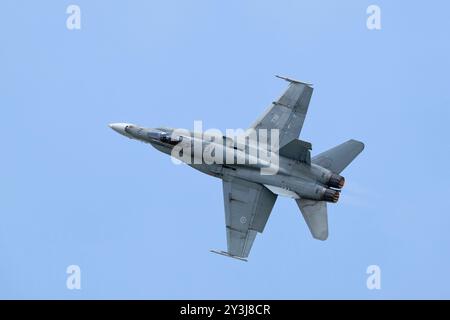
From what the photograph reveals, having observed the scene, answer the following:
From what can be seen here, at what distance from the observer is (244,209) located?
4159 cm

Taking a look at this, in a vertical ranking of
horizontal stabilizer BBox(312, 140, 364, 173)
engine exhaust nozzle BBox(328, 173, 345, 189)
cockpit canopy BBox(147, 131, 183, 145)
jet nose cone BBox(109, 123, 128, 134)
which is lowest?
engine exhaust nozzle BBox(328, 173, 345, 189)

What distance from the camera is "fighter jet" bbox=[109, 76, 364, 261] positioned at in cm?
4069

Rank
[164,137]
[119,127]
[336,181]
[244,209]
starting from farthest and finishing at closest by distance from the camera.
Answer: [119,127]
[164,137]
[244,209]
[336,181]

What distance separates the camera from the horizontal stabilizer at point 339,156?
41.1m

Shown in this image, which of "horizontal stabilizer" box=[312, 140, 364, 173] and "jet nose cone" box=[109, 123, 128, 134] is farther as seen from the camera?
"jet nose cone" box=[109, 123, 128, 134]

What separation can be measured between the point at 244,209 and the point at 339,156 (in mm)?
4590

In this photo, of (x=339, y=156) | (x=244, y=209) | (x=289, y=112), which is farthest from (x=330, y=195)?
(x=289, y=112)

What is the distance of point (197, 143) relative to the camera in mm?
41500

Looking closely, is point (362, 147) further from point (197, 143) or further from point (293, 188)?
point (197, 143)

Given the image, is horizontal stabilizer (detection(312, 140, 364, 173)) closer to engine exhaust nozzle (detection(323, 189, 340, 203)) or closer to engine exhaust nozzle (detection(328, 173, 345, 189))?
engine exhaust nozzle (detection(328, 173, 345, 189))

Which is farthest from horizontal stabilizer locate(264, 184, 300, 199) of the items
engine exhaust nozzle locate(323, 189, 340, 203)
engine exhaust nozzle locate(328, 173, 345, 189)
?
engine exhaust nozzle locate(328, 173, 345, 189)

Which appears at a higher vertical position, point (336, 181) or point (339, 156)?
point (339, 156)

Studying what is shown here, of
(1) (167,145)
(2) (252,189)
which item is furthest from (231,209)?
(1) (167,145)

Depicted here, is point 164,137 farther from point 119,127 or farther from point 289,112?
point 289,112
